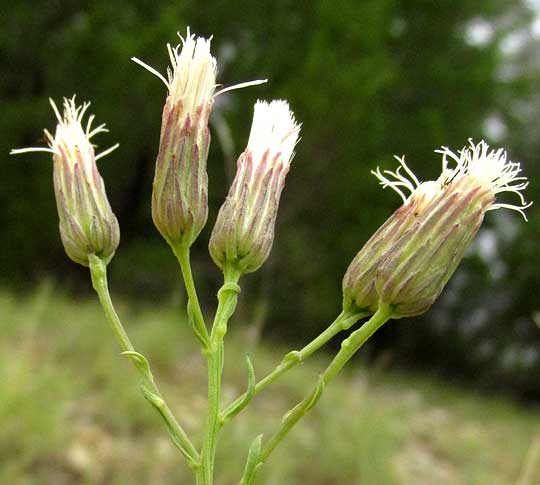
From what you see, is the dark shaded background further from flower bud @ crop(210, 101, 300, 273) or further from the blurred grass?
flower bud @ crop(210, 101, 300, 273)

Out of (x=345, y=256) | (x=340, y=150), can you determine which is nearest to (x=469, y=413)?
(x=345, y=256)

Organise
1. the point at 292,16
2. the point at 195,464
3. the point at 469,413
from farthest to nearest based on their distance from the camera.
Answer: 1. the point at 292,16
2. the point at 469,413
3. the point at 195,464

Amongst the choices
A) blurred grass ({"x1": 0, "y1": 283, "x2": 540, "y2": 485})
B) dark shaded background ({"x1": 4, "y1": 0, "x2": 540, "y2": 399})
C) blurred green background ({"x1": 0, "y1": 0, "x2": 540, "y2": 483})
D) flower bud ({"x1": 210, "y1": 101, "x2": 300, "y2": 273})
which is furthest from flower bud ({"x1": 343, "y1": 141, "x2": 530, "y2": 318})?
dark shaded background ({"x1": 4, "y1": 0, "x2": 540, "y2": 399})

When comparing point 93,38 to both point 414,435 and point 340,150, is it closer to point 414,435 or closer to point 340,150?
point 340,150

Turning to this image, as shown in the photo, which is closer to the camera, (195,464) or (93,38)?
(195,464)

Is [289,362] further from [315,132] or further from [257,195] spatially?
[315,132]

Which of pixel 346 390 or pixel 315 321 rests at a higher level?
pixel 315 321
